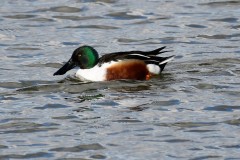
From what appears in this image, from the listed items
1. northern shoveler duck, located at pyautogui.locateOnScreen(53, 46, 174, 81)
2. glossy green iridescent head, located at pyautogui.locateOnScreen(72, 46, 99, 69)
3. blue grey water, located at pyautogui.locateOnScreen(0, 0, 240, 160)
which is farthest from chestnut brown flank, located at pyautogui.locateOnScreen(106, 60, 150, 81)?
glossy green iridescent head, located at pyautogui.locateOnScreen(72, 46, 99, 69)

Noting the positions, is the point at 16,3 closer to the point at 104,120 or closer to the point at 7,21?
the point at 7,21

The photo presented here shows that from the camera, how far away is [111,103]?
12109mm

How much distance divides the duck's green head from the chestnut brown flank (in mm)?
419

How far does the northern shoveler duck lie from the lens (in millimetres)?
13461

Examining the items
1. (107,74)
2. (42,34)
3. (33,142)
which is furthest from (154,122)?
(42,34)

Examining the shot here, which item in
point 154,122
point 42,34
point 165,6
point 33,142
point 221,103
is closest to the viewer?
point 33,142

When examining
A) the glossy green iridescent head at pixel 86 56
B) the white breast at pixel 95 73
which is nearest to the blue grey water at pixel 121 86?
the white breast at pixel 95 73

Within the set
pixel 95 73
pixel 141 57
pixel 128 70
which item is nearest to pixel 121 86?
pixel 128 70

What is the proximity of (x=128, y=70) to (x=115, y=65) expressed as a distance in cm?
18

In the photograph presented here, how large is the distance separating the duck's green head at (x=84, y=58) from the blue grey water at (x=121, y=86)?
0.78 ft

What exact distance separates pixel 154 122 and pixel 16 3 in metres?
7.39

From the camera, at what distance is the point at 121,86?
1312cm

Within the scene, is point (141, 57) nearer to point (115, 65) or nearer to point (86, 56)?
point (115, 65)

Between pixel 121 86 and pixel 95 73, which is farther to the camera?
pixel 95 73
